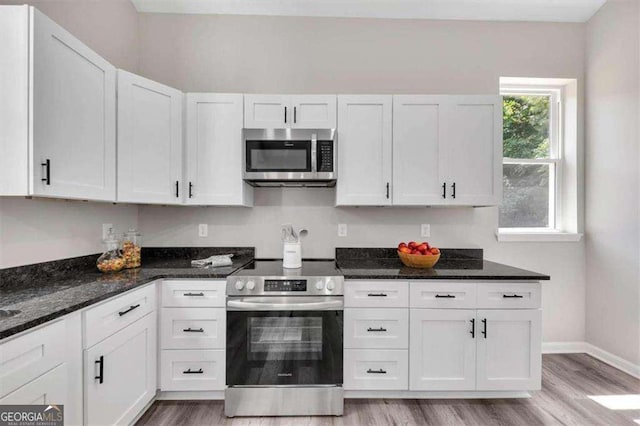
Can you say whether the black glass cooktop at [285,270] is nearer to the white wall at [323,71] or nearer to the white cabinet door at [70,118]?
the white wall at [323,71]

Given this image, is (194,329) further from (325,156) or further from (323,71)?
(323,71)

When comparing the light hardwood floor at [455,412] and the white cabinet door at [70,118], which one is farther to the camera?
the light hardwood floor at [455,412]

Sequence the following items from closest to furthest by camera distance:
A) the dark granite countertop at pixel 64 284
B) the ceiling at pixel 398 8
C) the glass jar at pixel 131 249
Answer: the dark granite countertop at pixel 64 284
the glass jar at pixel 131 249
the ceiling at pixel 398 8

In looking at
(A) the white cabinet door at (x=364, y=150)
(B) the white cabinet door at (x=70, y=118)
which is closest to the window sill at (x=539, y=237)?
(A) the white cabinet door at (x=364, y=150)

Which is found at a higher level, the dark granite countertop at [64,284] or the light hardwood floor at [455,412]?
the dark granite countertop at [64,284]

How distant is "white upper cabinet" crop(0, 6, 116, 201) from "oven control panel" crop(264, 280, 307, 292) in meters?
1.15

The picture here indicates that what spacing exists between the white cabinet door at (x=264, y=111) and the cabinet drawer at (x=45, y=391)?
72.8 inches

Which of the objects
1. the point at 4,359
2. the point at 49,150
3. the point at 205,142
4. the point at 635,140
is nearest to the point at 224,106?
the point at 205,142

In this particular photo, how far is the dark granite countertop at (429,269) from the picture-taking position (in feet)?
6.88

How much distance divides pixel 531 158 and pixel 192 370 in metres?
3.47

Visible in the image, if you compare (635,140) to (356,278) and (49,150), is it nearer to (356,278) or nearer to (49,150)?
(356,278)

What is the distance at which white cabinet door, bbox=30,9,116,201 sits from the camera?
1.46 m

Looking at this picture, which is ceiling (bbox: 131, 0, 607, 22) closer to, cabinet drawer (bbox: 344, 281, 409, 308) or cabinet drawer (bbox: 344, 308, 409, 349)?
cabinet drawer (bbox: 344, 281, 409, 308)

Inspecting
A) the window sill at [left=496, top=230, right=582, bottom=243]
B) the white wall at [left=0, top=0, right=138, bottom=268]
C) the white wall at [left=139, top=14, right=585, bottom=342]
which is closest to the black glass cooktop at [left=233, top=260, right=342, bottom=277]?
the white wall at [left=139, top=14, right=585, bottom=342]
